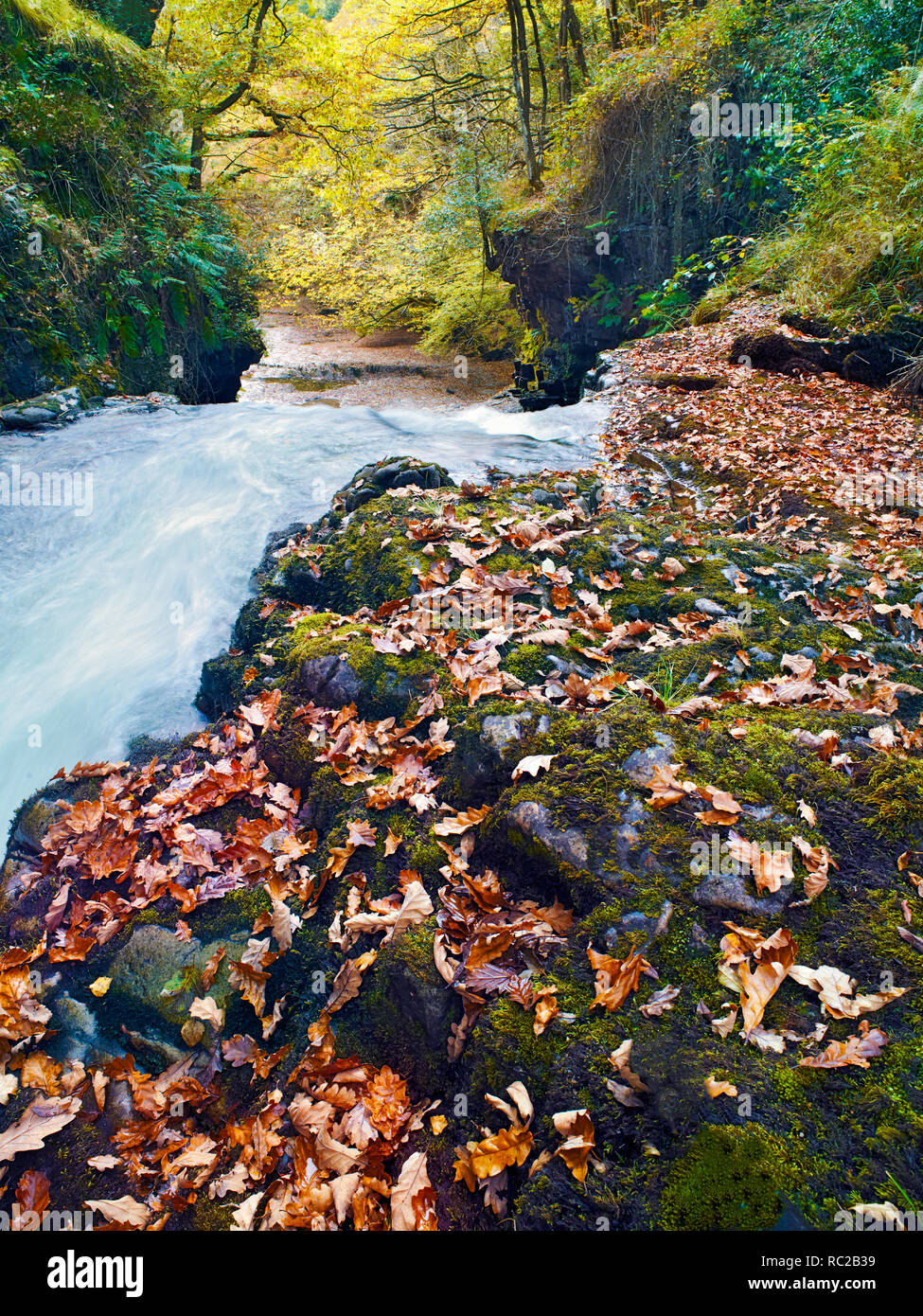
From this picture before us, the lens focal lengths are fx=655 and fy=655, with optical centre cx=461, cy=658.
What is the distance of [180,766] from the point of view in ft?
14.6

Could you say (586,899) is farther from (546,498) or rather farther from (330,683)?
(546,498)

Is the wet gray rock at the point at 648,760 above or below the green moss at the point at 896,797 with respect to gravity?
above

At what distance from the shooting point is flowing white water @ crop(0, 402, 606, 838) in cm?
559

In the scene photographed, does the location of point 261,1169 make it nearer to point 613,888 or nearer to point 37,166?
point 613,888

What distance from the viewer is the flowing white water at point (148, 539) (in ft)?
18.3

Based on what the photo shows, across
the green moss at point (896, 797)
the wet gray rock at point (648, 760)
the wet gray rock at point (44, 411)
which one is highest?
the wet gray rock at point (44, 411)

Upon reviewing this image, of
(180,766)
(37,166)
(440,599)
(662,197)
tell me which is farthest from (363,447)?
(662,197)

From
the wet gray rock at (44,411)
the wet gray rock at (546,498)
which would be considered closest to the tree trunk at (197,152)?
the wet gray rock at (44,411)

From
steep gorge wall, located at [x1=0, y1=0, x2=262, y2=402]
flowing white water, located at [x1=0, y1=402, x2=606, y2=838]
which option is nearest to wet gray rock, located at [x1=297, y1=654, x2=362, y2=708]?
flowing white water, located at [x1=0, y1=402, x2=606, y2=838]

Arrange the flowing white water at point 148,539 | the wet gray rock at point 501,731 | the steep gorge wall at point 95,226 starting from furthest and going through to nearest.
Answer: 1. the steep gorge wall at point 95,226
2. the flowing white water at point 148,539
3. the wet gray rock at point 501,731

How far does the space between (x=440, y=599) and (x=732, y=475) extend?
4712 mm

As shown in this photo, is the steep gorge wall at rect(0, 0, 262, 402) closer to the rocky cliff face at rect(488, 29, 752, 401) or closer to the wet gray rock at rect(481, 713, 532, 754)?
the rocky cliff face at rect(488, 29, 752, 401)

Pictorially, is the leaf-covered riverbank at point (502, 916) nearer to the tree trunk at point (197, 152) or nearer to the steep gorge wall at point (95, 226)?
the steep gorge wall at point (95, 226)

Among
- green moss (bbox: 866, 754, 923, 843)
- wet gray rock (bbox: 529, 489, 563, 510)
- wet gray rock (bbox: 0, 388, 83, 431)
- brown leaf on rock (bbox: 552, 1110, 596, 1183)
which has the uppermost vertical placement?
wet gray rock (bbox: 0, 388, 83, 431)
